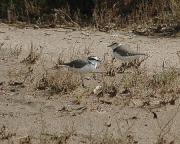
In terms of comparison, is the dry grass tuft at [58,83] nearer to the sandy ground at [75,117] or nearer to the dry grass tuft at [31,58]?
the sandy ground at [75,117]

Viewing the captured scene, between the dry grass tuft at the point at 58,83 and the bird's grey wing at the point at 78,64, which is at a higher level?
the bird's grey wing at the point at 78,64

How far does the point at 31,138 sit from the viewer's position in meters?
6.98

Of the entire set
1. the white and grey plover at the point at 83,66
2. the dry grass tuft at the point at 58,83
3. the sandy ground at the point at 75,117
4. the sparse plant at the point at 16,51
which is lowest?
the sandy ground at the point at 75,117

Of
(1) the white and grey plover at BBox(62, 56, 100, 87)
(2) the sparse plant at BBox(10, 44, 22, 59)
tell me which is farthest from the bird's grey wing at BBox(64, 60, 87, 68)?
(2) the sparse plant at BBox(10, 44, 22, 59)

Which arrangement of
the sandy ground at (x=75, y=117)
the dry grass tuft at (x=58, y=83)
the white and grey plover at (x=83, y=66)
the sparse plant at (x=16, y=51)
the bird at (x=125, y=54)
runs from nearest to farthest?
the sandy ground at (x=75, y=117), the dry grass tuft at (x=58, y=83), the white and grey plover at (x=83, y=66), the bird at (x=125, y=54), the sparse plant at (x=16, y=51)

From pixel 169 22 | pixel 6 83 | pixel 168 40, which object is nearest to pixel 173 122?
pixel 6 83

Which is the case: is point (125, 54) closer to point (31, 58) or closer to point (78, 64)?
point (78, 64)

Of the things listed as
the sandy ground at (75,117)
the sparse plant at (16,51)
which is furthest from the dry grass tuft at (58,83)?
the sparse plant at (16,51)

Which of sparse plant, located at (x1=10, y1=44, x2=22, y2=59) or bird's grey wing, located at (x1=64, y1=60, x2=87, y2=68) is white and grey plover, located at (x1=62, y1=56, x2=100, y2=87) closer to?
bird's grey wing, located at (x1=64, y1=60, x2=87, y2=68)

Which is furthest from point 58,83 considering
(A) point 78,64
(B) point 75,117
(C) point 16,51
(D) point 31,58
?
(C) point 16,51

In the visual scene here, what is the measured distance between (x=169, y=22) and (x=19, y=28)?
3171 millimetres

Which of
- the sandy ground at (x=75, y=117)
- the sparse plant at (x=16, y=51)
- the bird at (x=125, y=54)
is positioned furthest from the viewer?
the sparse plant at (x=16, y=51)

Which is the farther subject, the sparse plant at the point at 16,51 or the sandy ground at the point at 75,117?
the sparse plant at the point at 16,51

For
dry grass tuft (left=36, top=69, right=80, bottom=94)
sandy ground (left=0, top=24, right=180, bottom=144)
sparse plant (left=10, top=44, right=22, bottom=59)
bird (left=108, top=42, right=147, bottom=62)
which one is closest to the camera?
sandy ground (left=0, top=24, right=180, bottom=144)
